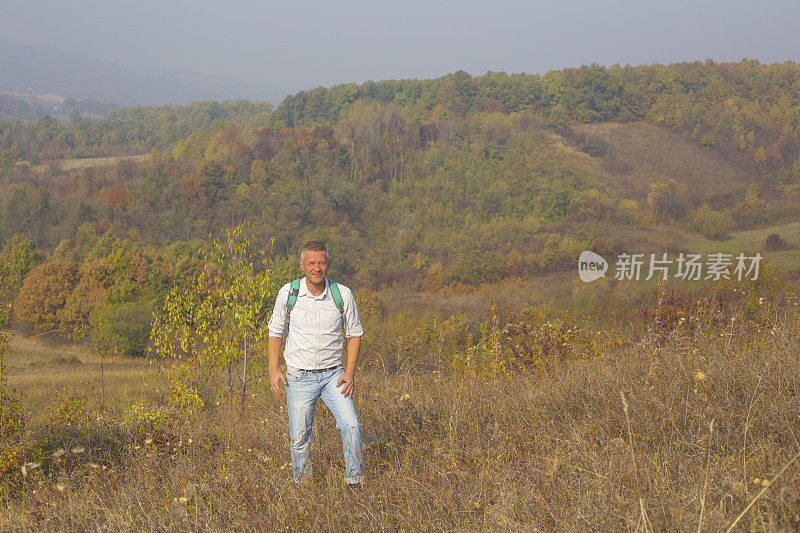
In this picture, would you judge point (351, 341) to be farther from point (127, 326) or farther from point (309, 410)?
point (127, 326)

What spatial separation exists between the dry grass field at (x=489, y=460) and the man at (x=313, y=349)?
299 millimetres

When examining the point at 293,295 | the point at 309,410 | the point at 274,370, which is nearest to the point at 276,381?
Answer: the point at 274,370

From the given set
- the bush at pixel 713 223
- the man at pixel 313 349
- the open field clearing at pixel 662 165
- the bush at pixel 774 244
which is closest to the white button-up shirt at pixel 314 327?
the man at pixel 313 349

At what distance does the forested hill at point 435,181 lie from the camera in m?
53.2

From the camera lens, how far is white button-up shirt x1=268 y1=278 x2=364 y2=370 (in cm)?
294

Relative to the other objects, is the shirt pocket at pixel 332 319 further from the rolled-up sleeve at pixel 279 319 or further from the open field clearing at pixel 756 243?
the open field clearing at pixel 756 243

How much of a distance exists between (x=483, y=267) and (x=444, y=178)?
Result: 25.0 m

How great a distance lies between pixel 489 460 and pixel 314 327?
114cm

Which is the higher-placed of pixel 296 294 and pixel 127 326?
pixel 296 294

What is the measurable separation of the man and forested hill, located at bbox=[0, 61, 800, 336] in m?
33.5

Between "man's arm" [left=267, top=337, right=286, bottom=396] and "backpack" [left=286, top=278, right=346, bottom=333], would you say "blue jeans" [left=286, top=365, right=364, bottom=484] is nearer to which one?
"man's arm" [left=267, top=337, right=286, bottom=396]

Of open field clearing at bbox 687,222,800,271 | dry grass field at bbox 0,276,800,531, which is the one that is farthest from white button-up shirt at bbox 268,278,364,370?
open field clearing at bbox 687,222,800,271

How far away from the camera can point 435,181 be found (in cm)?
7388

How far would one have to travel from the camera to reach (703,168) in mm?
71125
